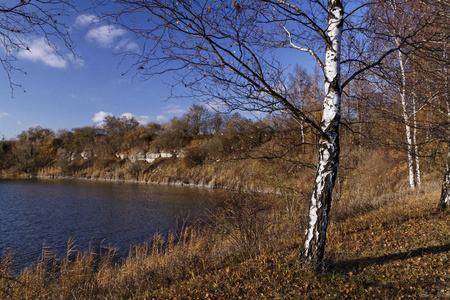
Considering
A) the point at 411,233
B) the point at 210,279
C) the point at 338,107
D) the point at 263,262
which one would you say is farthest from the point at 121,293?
the point at 411,233

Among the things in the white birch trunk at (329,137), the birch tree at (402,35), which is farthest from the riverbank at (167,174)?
the white birch trunk at (329,137)

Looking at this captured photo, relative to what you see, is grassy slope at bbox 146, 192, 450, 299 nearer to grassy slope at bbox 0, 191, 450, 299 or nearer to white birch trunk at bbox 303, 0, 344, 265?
grassy slope at bbox 0, 191, 450, 299

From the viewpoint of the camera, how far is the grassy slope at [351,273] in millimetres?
3760

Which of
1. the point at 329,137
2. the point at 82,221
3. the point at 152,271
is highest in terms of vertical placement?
the point at 329,137

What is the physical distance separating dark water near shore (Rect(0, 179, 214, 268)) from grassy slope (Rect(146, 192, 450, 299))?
4.96m

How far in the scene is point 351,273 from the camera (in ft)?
13.7

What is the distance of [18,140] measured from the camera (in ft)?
200

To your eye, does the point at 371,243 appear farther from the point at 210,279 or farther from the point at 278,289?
the point at 210,279

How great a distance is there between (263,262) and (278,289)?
0.93m

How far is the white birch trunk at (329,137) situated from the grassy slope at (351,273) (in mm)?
498

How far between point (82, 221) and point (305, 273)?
47.1 ft

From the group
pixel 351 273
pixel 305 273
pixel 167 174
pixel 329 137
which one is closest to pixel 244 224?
pixel 305 273

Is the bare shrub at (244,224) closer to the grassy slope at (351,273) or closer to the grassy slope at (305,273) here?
the grassy slope at (305,273)

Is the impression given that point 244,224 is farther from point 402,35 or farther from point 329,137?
point 402,35
